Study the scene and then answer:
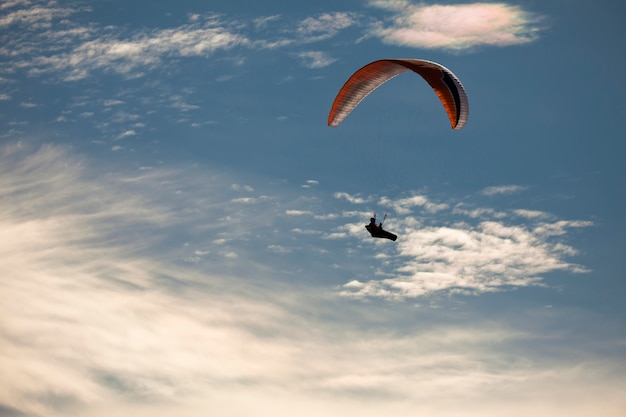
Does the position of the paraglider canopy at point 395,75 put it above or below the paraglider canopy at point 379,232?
above

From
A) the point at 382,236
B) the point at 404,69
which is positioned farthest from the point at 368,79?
the point at 382,236

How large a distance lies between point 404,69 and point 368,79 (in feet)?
9.82

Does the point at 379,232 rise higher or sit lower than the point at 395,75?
lower

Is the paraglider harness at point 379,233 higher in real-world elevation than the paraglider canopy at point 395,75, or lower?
lower

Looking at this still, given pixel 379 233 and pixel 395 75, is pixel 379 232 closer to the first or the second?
pixel 379 233

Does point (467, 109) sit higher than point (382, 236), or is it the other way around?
point (467, 109)

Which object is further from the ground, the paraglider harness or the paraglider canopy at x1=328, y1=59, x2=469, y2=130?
the paraglider canopy at x1=328, y1=59, x2=469, y2=130

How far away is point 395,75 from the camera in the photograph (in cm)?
10388

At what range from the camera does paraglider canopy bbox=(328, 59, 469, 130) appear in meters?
100

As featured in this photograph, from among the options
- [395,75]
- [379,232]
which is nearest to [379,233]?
[379,232]

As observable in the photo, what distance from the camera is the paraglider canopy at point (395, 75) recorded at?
100312 millimetres

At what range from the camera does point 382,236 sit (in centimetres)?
10038

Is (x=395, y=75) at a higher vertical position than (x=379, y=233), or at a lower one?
higher

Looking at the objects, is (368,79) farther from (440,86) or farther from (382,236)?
(382,236)
